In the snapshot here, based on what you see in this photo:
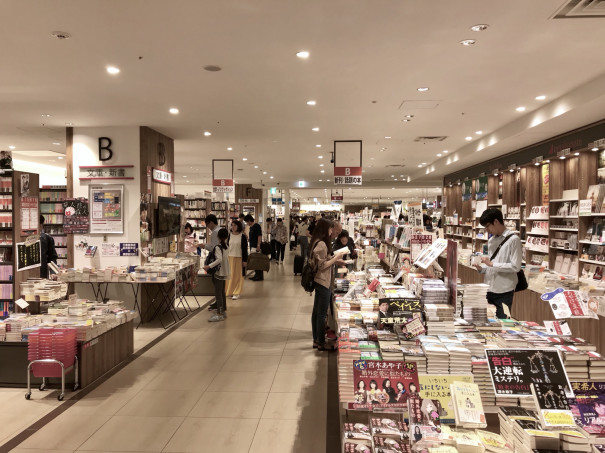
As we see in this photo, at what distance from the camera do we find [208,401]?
14.0ft

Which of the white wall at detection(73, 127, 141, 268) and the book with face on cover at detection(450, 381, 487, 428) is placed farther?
the white wall at detection(73, 127, 141, 268)

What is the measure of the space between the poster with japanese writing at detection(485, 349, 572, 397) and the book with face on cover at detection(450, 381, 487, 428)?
0.11 m

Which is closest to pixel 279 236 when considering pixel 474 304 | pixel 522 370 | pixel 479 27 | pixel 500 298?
pixel 500 298

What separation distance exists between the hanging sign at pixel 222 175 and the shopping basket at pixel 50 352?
24.9 feet

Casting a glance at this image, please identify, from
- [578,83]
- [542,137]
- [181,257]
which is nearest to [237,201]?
[181,257]

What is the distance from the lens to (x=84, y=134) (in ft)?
26.0

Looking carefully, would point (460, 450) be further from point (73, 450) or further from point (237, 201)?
point (237, 201)

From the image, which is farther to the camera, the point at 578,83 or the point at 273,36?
the point at 578,83

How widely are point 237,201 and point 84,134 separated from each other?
1543 centimetres

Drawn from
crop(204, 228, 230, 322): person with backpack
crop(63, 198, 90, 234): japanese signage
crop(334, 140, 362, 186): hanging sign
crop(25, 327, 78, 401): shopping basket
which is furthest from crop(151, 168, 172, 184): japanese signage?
crop(25, 327, 78, 401): shopping basket

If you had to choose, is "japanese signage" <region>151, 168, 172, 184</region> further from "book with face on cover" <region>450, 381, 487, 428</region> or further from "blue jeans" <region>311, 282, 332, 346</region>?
"book with face on cover" <region>450, 381, 487, 428</region>

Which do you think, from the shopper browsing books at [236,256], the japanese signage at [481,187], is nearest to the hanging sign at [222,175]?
the shopper browsing books at [236,256]

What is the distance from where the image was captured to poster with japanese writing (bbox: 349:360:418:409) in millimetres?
2277

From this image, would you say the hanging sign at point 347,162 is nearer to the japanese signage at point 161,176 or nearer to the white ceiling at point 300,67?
the white ceiling at point 300,67
